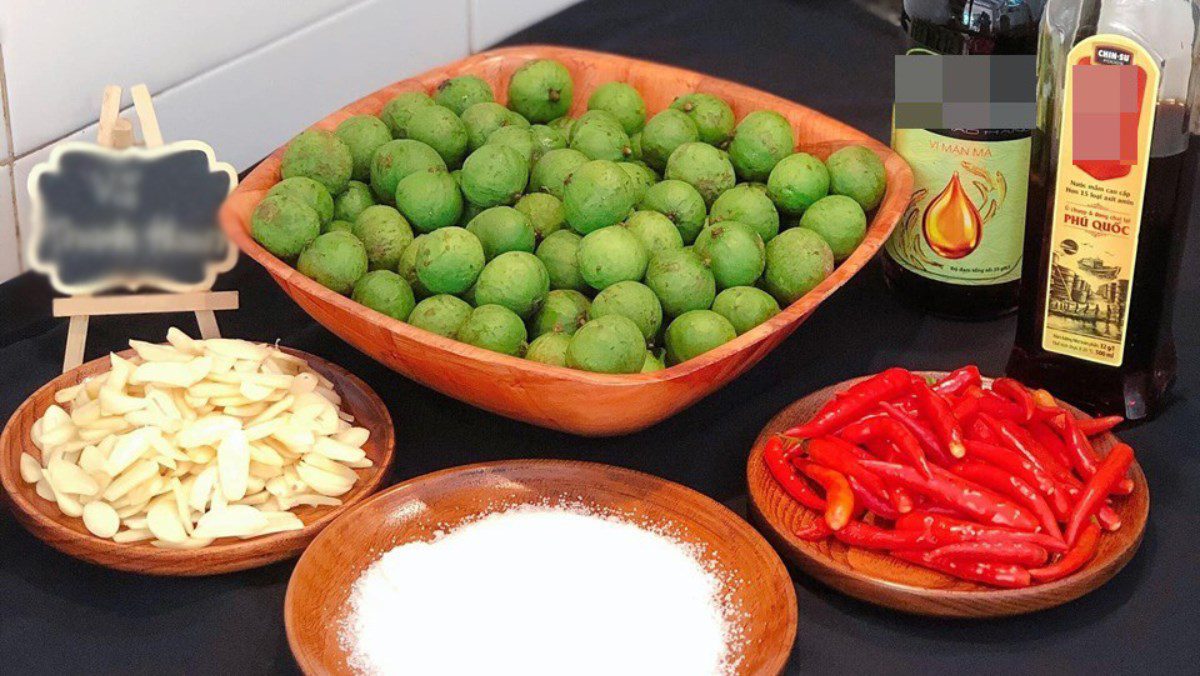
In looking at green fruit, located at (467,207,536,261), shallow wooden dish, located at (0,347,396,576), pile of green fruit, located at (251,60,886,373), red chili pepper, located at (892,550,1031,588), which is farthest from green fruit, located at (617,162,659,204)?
red chili pepper, located at (892,550,1031,588)

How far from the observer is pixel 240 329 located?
1329 mm

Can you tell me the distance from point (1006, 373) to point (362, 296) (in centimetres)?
57

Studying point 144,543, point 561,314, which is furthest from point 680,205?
point 144,543

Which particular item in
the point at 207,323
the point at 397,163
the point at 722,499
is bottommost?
the point at 722,499

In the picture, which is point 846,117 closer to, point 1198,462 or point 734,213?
point 734,213

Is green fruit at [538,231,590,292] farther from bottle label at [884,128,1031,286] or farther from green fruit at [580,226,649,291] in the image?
bottle label at [884,128,1031,286]

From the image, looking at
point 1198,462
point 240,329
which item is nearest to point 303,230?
point 240,329

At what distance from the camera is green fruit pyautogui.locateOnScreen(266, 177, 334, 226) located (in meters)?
1.20

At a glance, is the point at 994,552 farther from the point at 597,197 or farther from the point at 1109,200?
the point at 597,197

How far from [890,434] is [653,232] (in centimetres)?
26

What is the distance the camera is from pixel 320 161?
124 centimetres

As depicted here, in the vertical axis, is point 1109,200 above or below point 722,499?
above

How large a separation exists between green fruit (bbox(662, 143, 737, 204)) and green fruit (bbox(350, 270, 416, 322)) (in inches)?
10.9

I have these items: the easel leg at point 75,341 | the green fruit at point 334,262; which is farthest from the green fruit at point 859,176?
the easel leg at point 75,341
